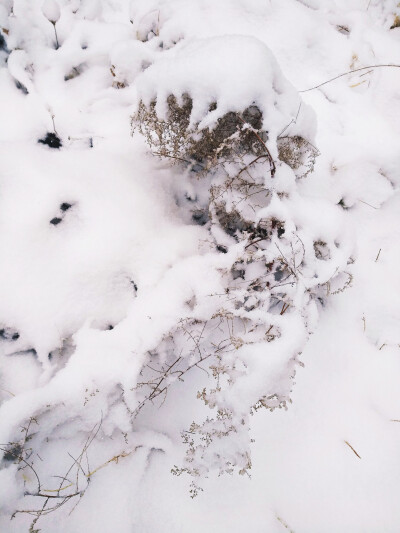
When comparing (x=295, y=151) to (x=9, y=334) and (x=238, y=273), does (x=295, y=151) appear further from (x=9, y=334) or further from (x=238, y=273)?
(x=9, y=334)

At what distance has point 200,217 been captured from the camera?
1.64m

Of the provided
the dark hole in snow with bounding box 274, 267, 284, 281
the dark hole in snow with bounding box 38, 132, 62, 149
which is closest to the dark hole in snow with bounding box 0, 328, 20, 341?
the dark hole in snow with bounding box 38, 132, 62, 149

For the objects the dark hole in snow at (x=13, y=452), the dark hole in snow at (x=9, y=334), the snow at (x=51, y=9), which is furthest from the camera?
the snow at (x=51, y=9)

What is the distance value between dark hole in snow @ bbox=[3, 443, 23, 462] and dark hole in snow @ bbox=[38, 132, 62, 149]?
145cm

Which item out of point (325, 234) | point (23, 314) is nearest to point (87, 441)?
point (23, 314)

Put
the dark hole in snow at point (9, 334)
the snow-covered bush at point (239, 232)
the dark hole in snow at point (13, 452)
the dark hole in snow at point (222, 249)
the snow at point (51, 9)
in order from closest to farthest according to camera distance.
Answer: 1. the snow-covered bush at point (239, 232)
2. the dark hole in snow at point (13, 452)
3. the dark hole in snow at point (9, 334)
4. the dark hole in snow at point (222, 249)
5. the snow at point (51, 9)

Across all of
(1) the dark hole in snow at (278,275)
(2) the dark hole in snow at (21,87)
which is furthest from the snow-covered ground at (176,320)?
(1) the dark hole in snow at (278,275)

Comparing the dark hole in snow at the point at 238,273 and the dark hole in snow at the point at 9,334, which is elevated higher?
the dark hole in snow at the point at 238,273

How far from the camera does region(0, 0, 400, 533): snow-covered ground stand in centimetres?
129

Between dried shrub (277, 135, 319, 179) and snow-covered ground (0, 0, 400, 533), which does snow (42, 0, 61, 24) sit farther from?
dried shrub (277, 135, 319, 179)

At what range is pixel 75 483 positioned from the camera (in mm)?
1367

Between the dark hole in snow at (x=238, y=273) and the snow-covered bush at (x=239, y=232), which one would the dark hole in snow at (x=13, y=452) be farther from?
the dark hole in snow at (x=238, y=273)

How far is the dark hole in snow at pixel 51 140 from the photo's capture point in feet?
5.47

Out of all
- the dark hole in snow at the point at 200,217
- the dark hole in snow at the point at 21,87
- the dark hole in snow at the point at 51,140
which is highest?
the dark hole in snow at the point at 21,87
